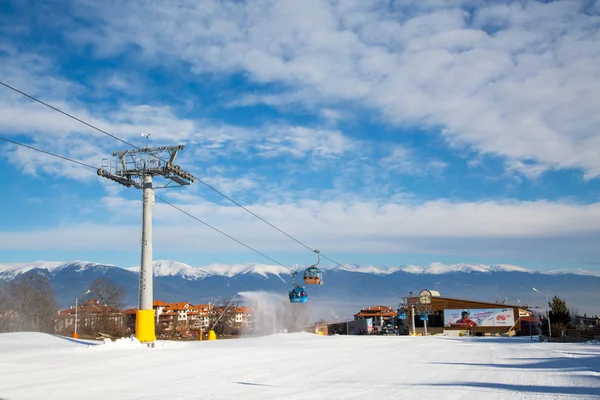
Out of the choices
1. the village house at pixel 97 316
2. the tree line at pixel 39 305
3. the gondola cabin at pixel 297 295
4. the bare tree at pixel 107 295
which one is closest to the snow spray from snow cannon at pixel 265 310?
the bare tree at pixel 107 295

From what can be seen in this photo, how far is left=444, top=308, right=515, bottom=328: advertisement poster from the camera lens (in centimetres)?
10581

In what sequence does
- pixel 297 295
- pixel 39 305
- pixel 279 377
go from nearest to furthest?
pixel 279 377, pixel 297 295, pixel 39 305

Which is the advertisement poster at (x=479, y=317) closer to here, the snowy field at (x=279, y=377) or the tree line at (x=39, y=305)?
the tree line at (x=39, y=305)

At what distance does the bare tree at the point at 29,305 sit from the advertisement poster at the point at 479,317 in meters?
76.7

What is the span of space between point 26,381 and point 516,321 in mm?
107243

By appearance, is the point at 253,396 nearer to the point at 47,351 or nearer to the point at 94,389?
the point at 94,389

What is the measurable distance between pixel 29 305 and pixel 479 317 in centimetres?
8631

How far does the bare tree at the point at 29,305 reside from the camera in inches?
3244

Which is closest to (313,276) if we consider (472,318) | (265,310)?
(265,310)

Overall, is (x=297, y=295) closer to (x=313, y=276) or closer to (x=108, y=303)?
(x=313, y=276)

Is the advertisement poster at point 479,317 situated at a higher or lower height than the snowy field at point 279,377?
lower

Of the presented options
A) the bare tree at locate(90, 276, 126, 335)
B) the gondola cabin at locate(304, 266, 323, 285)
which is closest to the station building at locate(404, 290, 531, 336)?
the bare tree at locate(90, 276, 126, 335)

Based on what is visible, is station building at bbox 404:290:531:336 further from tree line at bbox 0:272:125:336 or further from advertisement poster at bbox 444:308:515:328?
tree line at bbox 0:272:125:336

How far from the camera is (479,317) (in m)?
107
